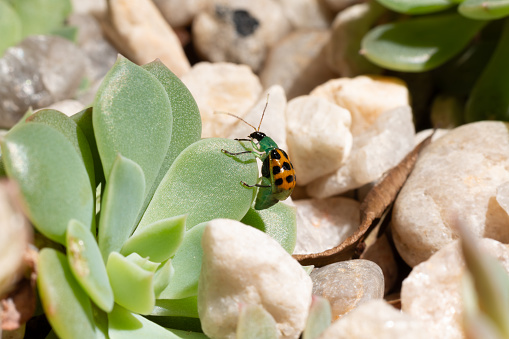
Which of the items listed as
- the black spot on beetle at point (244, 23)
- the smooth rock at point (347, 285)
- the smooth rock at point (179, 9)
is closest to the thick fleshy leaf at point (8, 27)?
the smooth rock at point (179, 9)

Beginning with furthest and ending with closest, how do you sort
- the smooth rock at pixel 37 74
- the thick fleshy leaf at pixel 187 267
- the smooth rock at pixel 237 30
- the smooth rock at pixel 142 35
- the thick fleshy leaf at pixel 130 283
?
the smooth rock at pixel 237 30 < the smooth rock at pixel 142 35 < the smooth rock at pixel 37 74 < the thick fleshy leaf at pixel 187 267 < the thick fleshy leaf at pixel 130 283

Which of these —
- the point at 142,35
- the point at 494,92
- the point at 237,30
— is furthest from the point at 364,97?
the point at 142,35

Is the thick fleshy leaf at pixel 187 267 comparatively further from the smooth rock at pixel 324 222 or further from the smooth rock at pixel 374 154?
the smooth rock at pixel 374 154

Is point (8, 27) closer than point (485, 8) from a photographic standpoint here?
No

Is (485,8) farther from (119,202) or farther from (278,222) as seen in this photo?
(119,202)

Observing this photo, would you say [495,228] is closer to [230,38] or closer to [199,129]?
[199,129]

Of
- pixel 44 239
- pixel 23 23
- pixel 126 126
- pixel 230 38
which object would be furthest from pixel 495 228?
pixel 23 23
